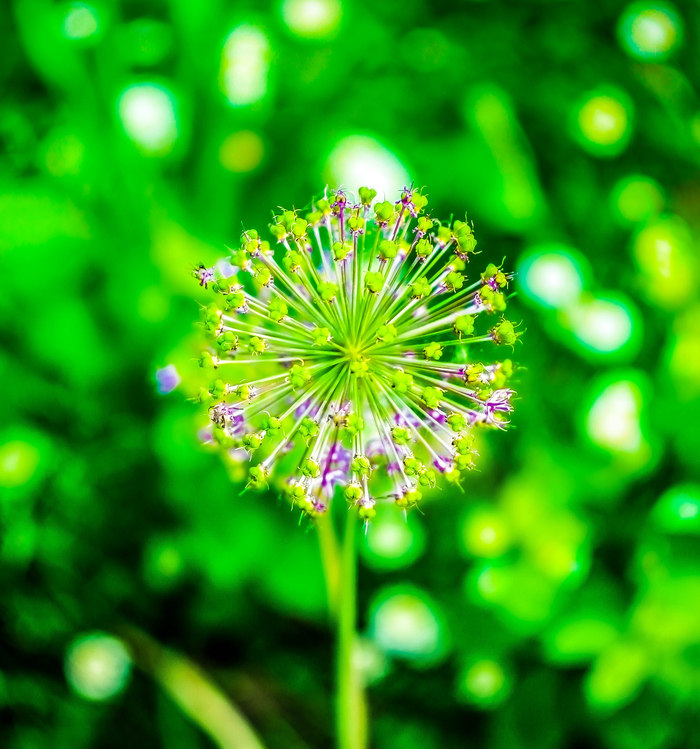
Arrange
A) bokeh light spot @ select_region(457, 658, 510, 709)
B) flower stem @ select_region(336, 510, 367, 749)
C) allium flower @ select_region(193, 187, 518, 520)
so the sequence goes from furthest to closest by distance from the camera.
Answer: bokeh light spot @ select_region(457, 658, 510, 709)
flower stem @ select_region(336, 510, 367, 749)
allium flower @ select_region(193, 187, 518, 520)

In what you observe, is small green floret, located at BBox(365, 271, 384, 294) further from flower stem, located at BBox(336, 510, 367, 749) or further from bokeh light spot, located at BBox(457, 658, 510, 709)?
bokeh light spot, located at BBox(457, 658, 510, 709)

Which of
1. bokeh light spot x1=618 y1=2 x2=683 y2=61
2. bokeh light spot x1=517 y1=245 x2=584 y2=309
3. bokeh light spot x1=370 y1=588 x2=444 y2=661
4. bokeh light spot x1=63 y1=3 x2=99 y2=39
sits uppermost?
bokeh light spot x1=618 y1=2 x2=683 y2=61

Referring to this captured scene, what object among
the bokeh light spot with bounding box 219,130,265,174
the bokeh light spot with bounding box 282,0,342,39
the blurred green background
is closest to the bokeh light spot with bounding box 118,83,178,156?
the blurred green background

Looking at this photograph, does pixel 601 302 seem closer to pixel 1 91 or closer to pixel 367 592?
pixel 367 592

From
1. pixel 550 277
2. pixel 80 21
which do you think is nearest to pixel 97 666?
pixel 550 277

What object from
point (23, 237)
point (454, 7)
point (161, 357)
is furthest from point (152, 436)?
point (454, 7)

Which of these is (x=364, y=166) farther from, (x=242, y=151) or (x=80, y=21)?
(x=80, y=21)
